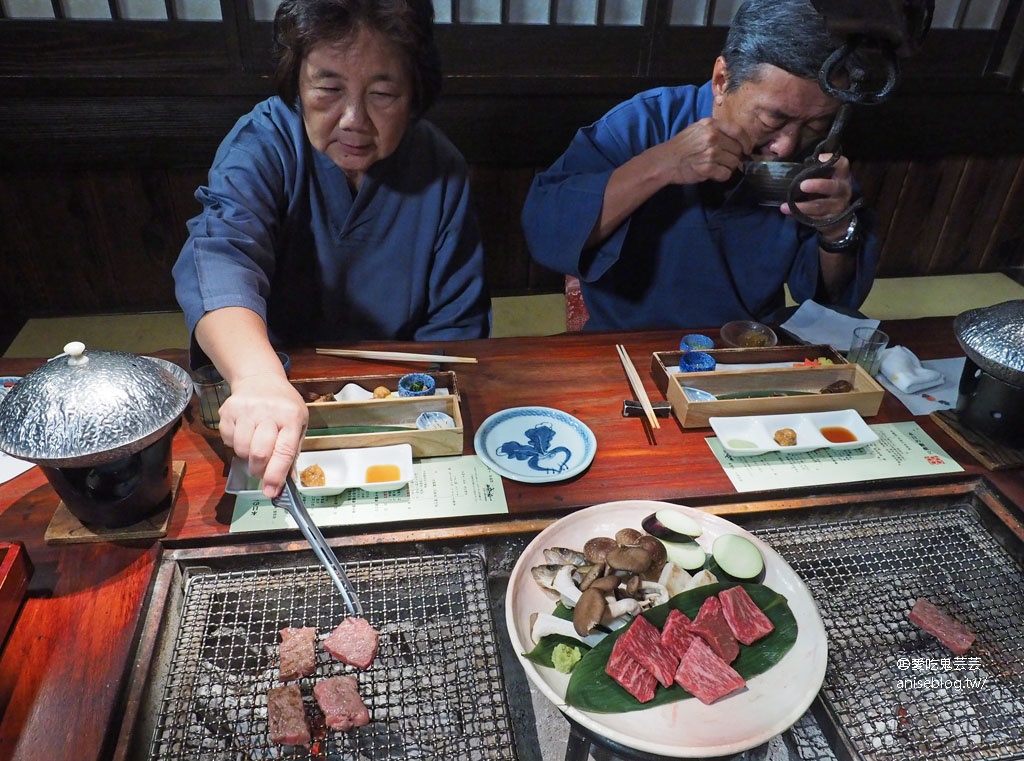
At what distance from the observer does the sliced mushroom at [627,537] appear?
180 centimetres

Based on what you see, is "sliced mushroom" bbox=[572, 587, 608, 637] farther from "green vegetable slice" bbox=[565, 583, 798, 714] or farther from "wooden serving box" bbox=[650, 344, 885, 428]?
"wooden serving box" bbox=[650, 344, 885, 428]

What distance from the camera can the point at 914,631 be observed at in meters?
1.76

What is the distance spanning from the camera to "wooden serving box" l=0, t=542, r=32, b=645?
151 centimetres

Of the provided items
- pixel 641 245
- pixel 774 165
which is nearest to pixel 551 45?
pixel 641 245

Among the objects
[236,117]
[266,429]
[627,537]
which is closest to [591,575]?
[627,537]

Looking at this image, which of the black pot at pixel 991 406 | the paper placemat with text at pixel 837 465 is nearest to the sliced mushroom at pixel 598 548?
the paper placemat with text at pixel 837 465

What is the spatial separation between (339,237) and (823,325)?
78.3 inches

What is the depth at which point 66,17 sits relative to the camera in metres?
4.12

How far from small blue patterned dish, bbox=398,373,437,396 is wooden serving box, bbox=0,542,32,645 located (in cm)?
107

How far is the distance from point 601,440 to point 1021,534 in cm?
119

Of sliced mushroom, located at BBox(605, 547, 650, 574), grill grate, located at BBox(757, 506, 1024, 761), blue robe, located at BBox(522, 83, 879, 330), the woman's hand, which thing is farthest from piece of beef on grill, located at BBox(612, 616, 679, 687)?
blue robe, located at BBox(522, 83, 879, 330)

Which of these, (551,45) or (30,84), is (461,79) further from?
(30,84)

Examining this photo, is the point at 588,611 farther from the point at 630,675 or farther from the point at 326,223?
the point at 326,223

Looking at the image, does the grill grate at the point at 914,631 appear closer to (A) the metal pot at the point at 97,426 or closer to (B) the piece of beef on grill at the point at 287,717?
(B) the piece of beef on grill at the point at 287,717
